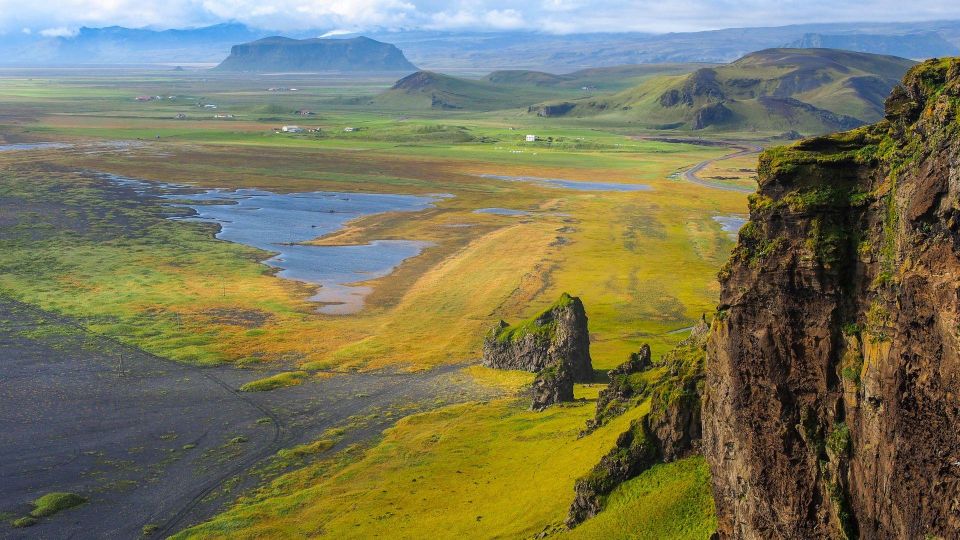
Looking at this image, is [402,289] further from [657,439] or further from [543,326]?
[657,439]

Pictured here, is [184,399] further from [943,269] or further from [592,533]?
[943,269]

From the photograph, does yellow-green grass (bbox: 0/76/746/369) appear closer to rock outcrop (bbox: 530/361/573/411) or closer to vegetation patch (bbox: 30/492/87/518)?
rock outcrop (bbox: 530/361/573/411)

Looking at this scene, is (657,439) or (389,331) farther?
(389,331)

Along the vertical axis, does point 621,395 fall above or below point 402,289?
above

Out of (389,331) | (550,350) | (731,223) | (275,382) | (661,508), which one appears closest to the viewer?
(661,508)

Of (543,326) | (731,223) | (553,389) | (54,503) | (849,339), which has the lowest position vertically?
(731,223)

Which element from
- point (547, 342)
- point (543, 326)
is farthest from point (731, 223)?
point (547, 342)

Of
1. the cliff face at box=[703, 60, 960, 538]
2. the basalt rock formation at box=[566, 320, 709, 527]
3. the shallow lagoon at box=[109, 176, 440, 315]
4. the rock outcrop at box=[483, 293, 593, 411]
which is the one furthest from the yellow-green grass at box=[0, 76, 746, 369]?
the cliff face at box=[703, 60, 960, 538]

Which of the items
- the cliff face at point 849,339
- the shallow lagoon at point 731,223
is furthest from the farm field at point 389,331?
the cliff face at point 849,339
